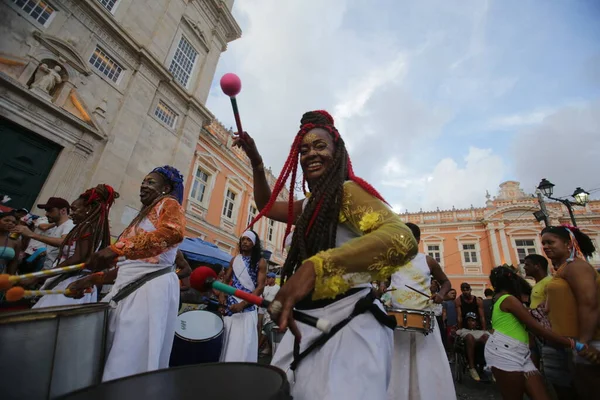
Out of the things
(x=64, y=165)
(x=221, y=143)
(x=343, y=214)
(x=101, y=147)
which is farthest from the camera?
(x=221, y=143)

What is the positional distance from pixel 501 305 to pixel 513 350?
43 centimetres

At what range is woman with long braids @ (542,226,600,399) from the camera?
2.22 m

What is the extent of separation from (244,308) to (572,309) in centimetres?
343

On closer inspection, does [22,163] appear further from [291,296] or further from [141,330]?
[291,296]

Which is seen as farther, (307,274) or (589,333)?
(589,333)

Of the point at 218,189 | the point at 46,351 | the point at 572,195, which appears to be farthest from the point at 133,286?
the point at 218,189

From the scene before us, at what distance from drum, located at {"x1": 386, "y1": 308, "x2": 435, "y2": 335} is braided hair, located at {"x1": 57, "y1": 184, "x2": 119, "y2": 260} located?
3185mm

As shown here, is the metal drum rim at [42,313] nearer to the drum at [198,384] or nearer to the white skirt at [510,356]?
the drum at [198,384]

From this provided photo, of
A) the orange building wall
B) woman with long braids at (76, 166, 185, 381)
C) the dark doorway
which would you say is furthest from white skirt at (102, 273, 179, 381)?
the orange building wall

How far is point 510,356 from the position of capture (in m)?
2.74

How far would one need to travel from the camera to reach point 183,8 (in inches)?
539

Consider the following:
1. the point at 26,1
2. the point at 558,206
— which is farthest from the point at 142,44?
the point at 558,206

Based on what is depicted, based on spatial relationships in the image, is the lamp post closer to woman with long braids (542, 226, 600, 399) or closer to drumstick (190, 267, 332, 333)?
woman with long braids (542, 226, 600, 399)

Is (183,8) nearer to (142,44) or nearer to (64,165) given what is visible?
(142,44)
